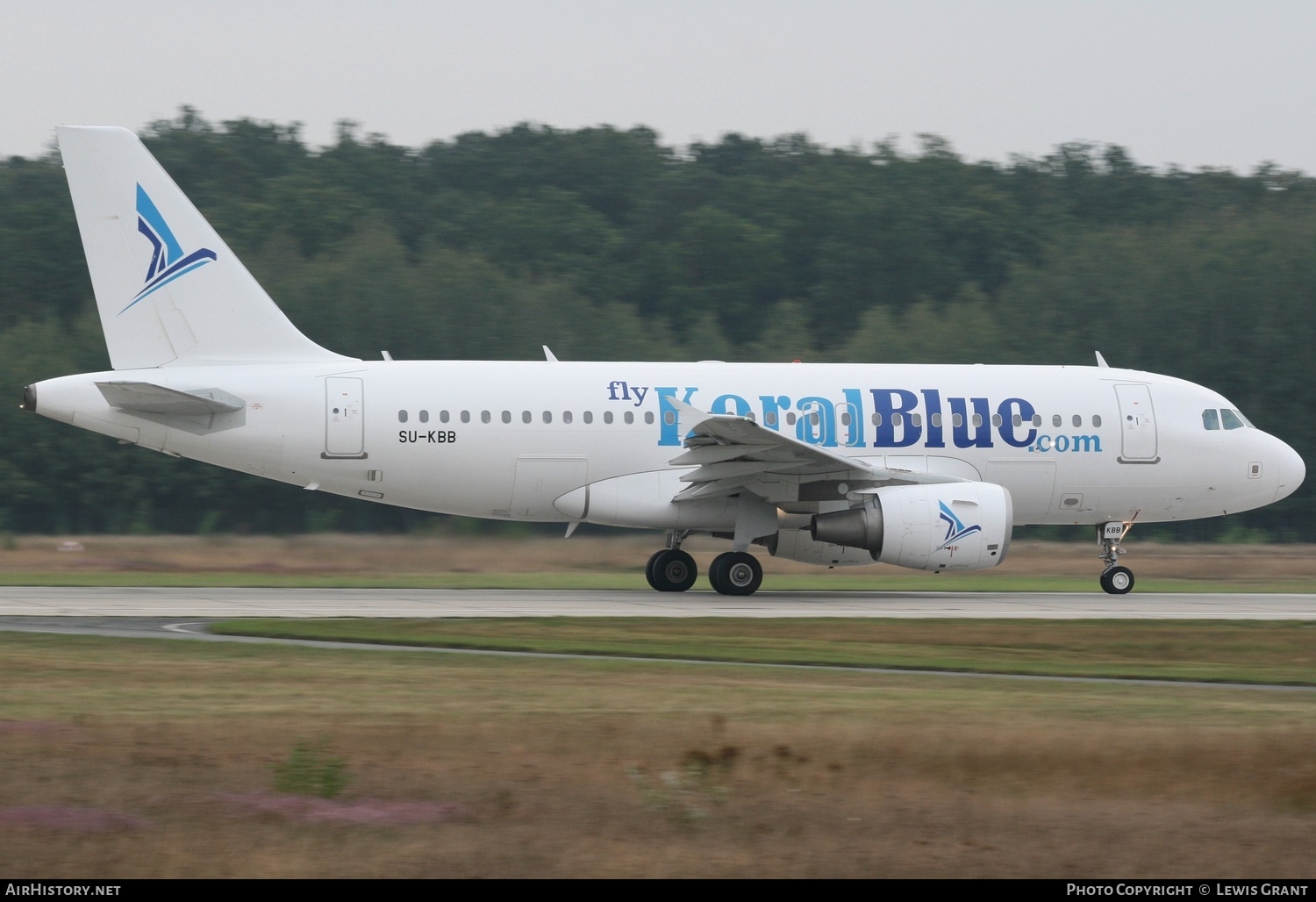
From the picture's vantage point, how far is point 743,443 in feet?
73.7

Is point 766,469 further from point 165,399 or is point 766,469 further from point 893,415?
point 165,399

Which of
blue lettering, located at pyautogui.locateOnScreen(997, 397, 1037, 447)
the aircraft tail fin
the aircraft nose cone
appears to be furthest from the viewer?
the aircraft nose cone

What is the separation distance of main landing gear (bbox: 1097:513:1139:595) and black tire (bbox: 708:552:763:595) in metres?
6.12

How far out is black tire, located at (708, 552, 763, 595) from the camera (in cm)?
2375

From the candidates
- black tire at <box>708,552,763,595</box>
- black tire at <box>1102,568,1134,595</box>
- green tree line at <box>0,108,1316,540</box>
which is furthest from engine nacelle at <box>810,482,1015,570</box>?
green tree line at <box>0,108,1316,540</box>

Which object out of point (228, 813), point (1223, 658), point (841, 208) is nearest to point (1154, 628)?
point (1223, 658)

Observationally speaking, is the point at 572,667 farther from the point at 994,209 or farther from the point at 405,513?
the point at 994,209

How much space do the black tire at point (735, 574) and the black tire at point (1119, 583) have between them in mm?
6072

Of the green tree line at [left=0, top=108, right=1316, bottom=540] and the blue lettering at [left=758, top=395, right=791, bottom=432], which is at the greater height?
the green tree line at [left=0, top=108, right=1316, bottom=540]

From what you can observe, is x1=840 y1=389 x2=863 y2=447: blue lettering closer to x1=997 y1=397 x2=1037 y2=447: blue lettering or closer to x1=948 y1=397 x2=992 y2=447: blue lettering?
x1=948 y1=397 x2=992 y2=447: blue lettering

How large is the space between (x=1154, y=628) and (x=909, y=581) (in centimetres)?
1078

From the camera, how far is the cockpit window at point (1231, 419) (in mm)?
26594

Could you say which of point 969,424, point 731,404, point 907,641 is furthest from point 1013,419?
point 907,641

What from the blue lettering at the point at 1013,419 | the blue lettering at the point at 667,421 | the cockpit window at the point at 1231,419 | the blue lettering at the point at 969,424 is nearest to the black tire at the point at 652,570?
the blue lettering at the point at 667,421
